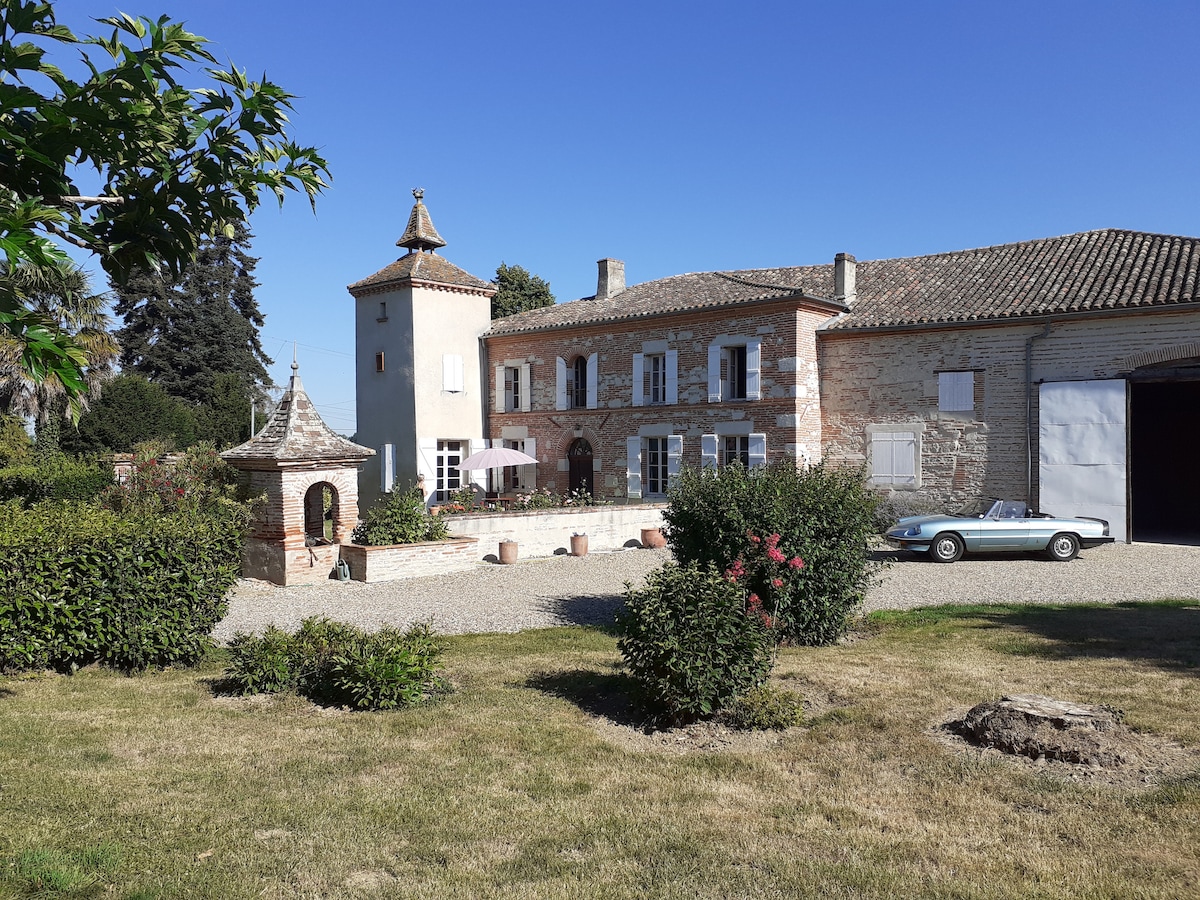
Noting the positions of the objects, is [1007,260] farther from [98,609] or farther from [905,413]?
[98,609]

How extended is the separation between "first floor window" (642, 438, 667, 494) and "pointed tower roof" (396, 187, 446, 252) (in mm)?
8530

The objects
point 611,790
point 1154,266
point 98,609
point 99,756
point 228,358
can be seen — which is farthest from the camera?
point 228,358

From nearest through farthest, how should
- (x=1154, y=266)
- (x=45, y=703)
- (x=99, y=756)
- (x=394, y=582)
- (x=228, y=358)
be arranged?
(x=99, y=756), (x=45, y=703), (x=394, y=582), (x=1154, y=266), (x=228, y=358)

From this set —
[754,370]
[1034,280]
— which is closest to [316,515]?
[754,370]

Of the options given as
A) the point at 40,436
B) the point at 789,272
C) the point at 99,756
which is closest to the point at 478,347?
the point at 789,272

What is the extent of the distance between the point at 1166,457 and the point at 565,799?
23428 millimetres

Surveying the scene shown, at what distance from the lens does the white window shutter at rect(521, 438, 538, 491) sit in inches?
1011

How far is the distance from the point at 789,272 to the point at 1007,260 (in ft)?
18.4

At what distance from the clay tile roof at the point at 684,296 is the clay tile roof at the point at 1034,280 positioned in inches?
55.3

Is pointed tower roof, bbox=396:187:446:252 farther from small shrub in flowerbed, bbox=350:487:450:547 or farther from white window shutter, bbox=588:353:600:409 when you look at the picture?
small shrub in flowerbed, bbox=350:487:450:547

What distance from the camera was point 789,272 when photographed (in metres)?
24.7

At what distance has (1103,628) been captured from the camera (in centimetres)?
958

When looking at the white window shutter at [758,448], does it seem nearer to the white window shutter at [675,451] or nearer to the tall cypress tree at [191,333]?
the white window shutter at [675,451]

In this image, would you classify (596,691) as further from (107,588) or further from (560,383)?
(560,383)
